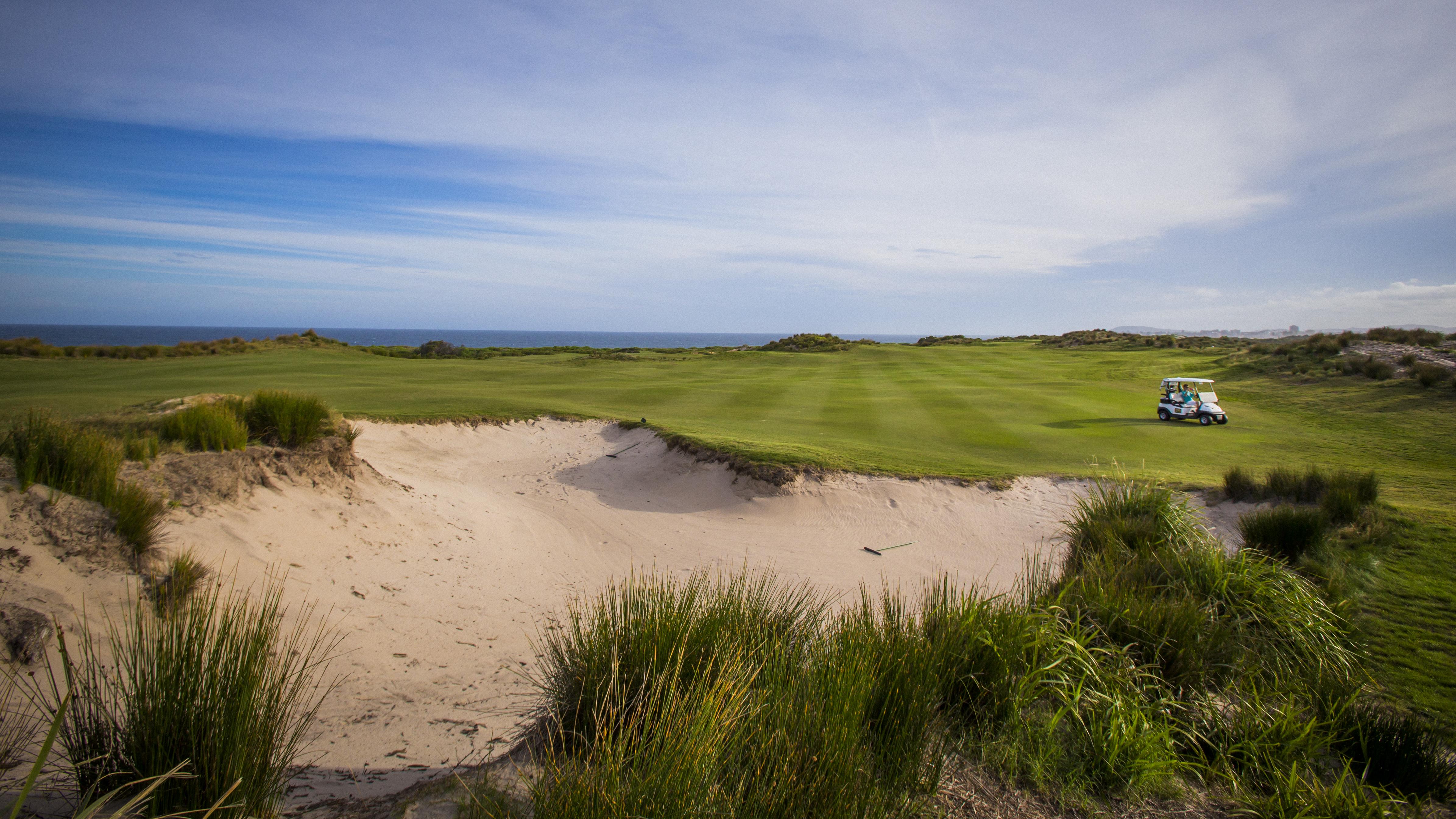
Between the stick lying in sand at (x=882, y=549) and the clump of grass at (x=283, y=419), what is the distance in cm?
823

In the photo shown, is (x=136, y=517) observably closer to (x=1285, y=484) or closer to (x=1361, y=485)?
(x=1361, y=485)

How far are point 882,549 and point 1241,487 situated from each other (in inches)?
222

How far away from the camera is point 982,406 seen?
63.8ft

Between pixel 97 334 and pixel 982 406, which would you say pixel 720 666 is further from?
pixel 97 334

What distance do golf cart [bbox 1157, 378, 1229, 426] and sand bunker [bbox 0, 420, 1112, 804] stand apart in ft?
27.2

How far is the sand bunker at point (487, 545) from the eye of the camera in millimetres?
5117

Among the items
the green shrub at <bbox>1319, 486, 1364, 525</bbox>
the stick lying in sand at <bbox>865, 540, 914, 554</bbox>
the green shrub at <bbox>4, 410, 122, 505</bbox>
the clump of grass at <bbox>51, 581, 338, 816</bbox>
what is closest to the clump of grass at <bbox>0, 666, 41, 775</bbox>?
the clump of grass at <bbox>51, 581, 338, 816</bbox>

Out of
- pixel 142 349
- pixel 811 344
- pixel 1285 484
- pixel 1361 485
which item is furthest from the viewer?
pixel 811 344

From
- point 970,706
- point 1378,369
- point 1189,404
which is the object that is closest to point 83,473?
point 970,706

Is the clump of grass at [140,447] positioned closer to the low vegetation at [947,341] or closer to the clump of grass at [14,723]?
the clump of grass at [14,723]

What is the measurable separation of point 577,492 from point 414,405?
603 centimetres

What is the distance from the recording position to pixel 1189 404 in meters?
17.2

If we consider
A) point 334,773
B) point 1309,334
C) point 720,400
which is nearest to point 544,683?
point 334,773

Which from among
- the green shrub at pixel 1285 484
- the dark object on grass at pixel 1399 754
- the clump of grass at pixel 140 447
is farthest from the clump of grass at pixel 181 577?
the green shrub at pixel 1285 484
